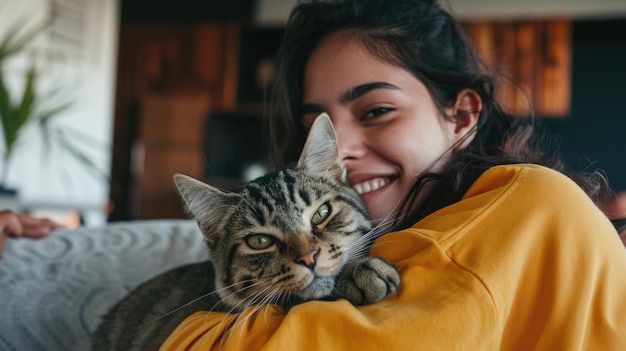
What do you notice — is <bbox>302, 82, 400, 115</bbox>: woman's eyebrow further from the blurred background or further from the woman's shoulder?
the blurred background

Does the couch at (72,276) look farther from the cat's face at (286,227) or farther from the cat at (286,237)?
the cat's face at (286,227)

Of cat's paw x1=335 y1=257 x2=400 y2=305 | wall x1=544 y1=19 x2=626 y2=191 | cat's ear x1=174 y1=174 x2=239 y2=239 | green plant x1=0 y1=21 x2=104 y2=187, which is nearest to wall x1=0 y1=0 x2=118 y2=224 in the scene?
green plant x1=0 y1=21 x2=104 y2=187

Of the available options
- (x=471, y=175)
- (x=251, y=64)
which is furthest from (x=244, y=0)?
(x=471, y=175)

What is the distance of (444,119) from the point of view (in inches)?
49.7

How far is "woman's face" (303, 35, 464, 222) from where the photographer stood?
1.17m

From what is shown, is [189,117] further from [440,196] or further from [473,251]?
[473,251]

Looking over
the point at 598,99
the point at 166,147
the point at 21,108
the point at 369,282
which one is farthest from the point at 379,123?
the point at 166,147

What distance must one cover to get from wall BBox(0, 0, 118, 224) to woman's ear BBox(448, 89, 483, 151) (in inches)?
114

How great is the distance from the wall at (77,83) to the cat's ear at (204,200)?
9.05 ft

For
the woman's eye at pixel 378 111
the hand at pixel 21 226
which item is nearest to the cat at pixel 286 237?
the woman's eye at pixel 378 111

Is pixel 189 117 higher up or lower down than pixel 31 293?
higher up

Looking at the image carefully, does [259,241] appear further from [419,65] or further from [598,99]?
[598,99]

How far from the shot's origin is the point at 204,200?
109cm

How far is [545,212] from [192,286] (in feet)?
2.63
